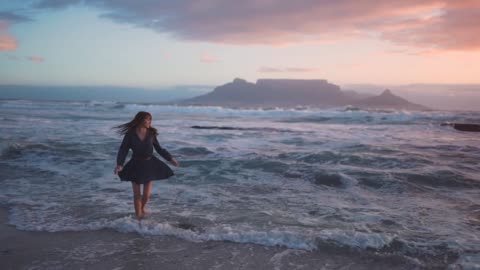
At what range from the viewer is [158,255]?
4652 millimetres

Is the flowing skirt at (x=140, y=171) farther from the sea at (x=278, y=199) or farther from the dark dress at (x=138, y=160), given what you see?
the sea at (x=278, y=199)

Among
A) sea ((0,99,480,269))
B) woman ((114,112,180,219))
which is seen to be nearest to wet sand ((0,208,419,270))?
sea ((0,99,480,269))

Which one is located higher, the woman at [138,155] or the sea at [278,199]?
the woman at [138,155]

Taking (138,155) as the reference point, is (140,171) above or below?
below

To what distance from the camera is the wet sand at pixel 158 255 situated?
4367 mm

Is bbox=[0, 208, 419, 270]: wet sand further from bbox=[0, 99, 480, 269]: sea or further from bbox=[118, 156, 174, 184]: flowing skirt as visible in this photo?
bbox=[118, 156, 174, 184]: flowing skirt

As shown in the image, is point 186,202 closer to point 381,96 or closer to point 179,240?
point 179,240

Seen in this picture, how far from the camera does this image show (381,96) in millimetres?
125438

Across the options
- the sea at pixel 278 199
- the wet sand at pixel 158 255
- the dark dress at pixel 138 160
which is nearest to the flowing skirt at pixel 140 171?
the dark dress at pixel 138 160

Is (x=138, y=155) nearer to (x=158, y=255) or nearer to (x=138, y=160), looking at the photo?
(x=138, y=160)

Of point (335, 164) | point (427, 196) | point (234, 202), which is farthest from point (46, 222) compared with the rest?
point (335, 164)

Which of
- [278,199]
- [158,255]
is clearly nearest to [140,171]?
[158,255]

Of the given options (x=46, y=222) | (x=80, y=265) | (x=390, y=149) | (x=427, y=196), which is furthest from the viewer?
(x=390, y=149)

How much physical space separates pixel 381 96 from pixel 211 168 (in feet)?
409
